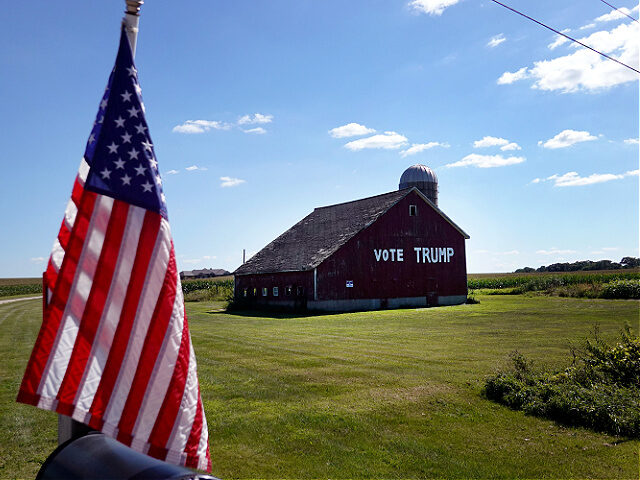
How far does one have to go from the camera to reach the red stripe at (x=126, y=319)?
3736 mm

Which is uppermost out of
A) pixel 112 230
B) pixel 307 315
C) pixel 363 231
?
pixel 363 231

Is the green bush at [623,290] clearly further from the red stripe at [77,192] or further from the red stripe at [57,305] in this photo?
the red stripe at [57,305]

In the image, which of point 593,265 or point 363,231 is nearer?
point 363,231

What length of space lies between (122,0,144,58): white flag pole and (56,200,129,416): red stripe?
134 centimetres

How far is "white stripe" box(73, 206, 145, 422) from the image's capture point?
3707 mm

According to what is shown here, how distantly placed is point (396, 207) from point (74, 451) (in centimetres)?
3477

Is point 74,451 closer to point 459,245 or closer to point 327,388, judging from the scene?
point 327,388

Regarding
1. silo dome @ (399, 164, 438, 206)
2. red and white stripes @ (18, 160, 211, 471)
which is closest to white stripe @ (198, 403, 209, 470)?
red and white stripes @ (18, 160, 211, 471)

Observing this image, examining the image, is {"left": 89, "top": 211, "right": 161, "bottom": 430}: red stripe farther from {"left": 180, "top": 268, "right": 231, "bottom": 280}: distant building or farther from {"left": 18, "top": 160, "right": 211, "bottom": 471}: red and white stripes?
{"left": 180, "top": 268, "right": 231, "bottom": 280}: distant building

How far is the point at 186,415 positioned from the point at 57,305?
3.94ft

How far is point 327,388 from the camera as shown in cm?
1012

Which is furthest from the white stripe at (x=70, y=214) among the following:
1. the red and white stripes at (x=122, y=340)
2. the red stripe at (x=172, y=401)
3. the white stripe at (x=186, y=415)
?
the white stripe at (x=186, y=415)

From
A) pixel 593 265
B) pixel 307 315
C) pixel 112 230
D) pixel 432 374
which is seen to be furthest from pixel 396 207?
pixel 593 265

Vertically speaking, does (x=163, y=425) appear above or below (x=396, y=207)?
below
